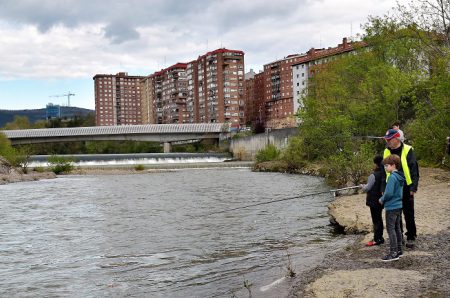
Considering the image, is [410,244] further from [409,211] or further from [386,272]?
[386,272]

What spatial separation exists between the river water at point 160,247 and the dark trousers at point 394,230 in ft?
6.13

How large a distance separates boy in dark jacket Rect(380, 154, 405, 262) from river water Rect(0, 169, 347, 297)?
1.89 m

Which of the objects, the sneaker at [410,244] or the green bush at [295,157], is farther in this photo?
the green bush at [295,157]

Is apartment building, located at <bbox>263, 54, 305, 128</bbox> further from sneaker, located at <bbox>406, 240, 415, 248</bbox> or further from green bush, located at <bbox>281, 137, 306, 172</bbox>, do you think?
sneaker, located at <bbox>406, 240, 415, 248</bbox>

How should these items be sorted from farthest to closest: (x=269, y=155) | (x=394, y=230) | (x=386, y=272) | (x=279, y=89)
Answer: (x=279, y=89), (x=269, y=155), (x=394, y=230), (x=386, y=272)

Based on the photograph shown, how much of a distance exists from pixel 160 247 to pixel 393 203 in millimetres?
6780

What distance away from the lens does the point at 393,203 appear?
8383 mm

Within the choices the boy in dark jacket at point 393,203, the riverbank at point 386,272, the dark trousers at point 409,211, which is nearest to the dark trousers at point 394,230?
the boy in dark jacket at point 393,203

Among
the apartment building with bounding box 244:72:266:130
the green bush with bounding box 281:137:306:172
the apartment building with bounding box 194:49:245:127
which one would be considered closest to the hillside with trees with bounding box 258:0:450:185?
the green bush with bounding box 281:137:306:172

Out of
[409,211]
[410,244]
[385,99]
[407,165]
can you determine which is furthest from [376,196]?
[385,99]

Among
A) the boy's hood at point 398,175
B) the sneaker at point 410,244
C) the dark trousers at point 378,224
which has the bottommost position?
the sneaker at point 410,244

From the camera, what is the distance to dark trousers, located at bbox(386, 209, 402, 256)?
8242 millimetres

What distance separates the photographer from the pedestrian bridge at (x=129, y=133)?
96125mm

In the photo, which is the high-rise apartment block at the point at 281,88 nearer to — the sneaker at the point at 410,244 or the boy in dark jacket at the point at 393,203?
the sneaker at the point at 410,244
